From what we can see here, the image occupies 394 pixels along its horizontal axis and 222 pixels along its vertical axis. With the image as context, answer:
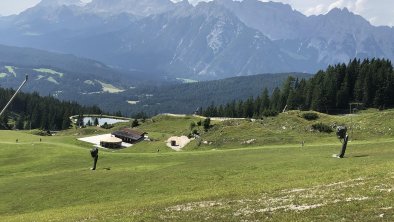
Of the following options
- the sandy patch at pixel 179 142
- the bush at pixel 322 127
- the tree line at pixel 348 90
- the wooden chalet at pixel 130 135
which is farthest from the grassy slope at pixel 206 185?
the tree line at pixel 348 90

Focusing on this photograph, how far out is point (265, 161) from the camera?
57.0 metres

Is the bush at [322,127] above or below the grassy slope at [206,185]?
above

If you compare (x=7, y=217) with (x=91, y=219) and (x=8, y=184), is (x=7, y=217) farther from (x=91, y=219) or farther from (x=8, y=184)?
(x=8, y=184)

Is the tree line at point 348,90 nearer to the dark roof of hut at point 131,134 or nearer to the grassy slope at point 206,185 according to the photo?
the dark roof of hut at point 131,134

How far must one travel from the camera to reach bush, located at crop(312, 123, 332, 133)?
9322 cm

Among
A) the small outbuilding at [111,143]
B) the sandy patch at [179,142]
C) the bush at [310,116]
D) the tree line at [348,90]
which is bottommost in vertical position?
the small outbuilding at [111,143]

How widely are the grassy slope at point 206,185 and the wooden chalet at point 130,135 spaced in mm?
49479

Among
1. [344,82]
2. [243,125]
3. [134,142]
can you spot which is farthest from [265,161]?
[344,82]

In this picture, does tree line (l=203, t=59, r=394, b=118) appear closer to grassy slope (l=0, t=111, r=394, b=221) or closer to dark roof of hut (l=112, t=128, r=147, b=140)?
dark roof of hut (l=112, t=128, r=147, b=140)

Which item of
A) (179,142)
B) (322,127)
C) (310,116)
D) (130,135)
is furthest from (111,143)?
(322,127)

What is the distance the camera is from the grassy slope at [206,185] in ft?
96.1

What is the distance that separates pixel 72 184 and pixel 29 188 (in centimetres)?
497

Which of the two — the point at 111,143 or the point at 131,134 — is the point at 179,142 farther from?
the point at 131,134

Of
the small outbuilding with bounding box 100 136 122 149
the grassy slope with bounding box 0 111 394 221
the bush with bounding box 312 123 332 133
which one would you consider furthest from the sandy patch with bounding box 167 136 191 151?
the bush with bounding box 312 123 332 133
